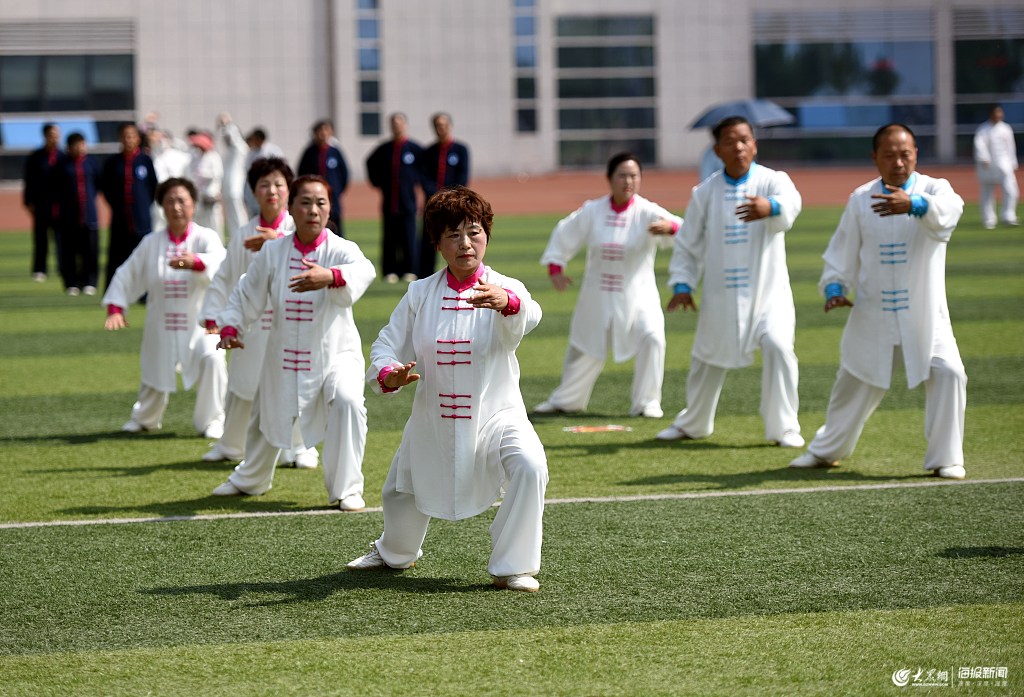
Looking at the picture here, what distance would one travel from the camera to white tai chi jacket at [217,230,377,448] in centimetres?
766

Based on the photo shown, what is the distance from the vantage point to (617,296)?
36.2 ft

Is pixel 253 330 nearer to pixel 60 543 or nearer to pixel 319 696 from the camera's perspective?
pixel 60 543

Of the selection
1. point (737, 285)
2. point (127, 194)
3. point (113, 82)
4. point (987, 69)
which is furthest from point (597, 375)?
point (987, 69)

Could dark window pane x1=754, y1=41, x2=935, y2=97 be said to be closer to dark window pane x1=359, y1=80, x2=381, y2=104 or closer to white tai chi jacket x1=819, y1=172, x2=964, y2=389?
dark window pane x1=359, y1=80, x2=381, y2=104

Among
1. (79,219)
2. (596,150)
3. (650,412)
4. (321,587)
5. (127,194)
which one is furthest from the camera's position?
(596,150)

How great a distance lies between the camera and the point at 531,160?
5034cm

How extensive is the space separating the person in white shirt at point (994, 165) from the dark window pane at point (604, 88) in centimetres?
2392

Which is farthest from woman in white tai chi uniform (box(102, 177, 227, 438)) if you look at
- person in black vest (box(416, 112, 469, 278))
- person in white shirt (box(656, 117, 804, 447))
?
person in black vest (box(416, 112, 469, 278))

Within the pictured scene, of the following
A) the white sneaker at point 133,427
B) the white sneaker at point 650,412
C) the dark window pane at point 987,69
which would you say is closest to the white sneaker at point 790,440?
the white sneaker at point 650,412

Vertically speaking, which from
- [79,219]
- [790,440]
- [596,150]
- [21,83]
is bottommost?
[790,440]

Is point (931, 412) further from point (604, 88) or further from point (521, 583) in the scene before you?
point (604, 88)

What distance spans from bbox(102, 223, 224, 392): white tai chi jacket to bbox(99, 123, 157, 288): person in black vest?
26.1ft

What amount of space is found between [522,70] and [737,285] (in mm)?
41141

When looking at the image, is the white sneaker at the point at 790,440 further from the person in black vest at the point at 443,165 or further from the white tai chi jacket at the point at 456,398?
the person in black vest at the point at 443,165
